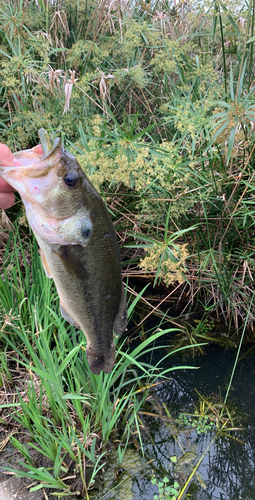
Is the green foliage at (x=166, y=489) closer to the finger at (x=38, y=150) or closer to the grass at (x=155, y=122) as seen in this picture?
the grass at (x=155, y=122)

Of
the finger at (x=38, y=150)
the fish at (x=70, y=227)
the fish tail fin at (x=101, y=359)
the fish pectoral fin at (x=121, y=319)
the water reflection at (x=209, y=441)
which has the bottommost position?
the water reflection at (x=209, y=441)

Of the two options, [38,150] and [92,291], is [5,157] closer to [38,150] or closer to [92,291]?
[38,150]

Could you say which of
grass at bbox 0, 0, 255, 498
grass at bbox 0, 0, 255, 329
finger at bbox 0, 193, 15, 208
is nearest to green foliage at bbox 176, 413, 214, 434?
grass at bbox 0, 0, 255, 498

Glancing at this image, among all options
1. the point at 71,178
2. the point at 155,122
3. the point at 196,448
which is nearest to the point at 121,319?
the point at 71,178

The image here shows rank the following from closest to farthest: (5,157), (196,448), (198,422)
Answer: (5,157) → (196,448) → (198,422)

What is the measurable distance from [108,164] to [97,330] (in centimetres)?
129

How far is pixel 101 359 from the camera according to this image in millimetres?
1258

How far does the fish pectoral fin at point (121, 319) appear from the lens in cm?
123

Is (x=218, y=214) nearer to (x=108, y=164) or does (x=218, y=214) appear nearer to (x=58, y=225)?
(x=108, y=164)

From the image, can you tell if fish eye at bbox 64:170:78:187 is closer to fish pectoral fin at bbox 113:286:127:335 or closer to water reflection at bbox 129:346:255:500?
fish pectoral fin at bbox 113:286:127:335

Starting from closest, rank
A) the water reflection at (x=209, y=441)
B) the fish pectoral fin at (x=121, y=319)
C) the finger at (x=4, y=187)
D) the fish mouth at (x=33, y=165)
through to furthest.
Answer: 1. the fish mouth at (x=33, y=165)
2. the finger at (x=4, y=187)
3. the fish pectoral fin at (x=121, y=319)
4. the water reflection at (x=209, y=441)

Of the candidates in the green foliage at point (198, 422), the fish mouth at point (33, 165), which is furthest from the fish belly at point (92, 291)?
the green foliage at point (198, 422)

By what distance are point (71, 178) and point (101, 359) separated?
0.66 metres

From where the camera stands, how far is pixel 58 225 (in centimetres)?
105
